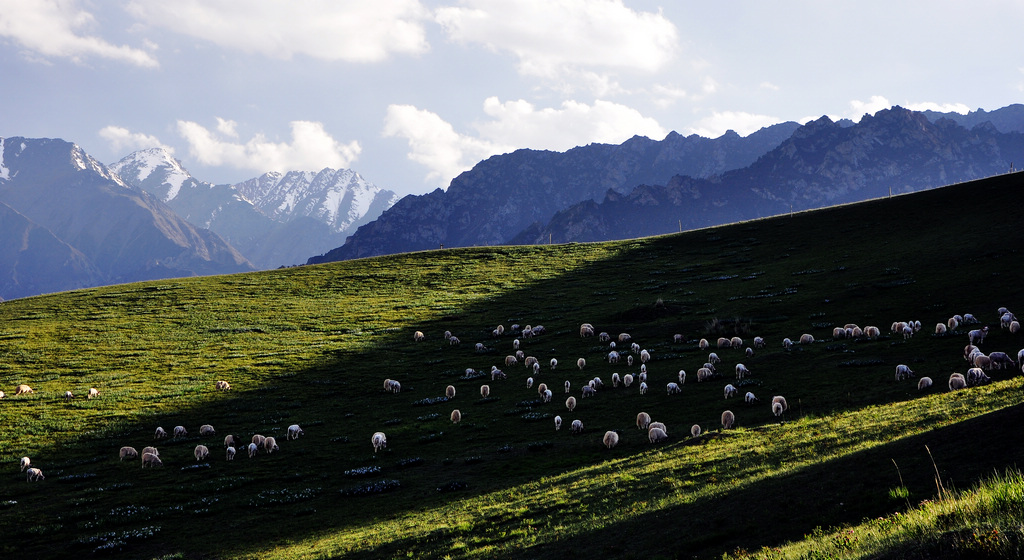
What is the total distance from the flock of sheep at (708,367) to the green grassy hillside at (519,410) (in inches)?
27.6

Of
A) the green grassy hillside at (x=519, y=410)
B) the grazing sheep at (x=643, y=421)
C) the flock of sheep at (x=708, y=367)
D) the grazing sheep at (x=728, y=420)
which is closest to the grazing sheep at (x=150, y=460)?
the green grassy hillside at (x=519, y=410)

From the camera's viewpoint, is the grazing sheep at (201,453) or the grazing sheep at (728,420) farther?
the grazing sheep at (201,453)

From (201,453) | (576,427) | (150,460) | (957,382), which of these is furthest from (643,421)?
(150,460)

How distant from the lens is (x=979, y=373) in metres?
27.1

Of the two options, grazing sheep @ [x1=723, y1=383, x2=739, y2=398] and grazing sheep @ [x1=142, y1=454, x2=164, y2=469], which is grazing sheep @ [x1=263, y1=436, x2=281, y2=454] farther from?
grazing sheep @ [x1=723, y1=383, x2=739, y2=398]

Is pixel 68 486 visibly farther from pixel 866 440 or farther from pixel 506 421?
pixel 866 440

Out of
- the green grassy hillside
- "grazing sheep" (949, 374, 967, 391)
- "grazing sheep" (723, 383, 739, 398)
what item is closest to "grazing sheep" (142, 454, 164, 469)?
the green grassy hillside

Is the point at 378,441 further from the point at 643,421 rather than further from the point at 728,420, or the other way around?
the point at 728,420

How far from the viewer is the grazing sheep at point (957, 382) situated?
2645 centimetres

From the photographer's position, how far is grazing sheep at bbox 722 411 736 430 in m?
28.2

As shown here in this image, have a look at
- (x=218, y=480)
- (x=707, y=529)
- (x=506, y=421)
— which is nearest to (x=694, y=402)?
(x=506, y=421)

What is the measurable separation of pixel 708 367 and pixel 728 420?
11.8 m

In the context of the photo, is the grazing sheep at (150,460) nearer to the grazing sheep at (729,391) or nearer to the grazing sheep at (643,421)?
the grazing sheep at (643,421)

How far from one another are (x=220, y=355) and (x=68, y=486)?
2976 cm
